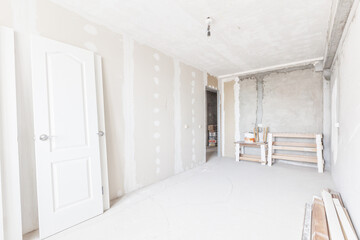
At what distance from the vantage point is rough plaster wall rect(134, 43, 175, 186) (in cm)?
282

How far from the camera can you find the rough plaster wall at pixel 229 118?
198 inches

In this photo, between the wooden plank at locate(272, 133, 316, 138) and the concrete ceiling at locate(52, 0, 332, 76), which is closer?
the concrete ceiling at locate(52, 0, 332, 76)

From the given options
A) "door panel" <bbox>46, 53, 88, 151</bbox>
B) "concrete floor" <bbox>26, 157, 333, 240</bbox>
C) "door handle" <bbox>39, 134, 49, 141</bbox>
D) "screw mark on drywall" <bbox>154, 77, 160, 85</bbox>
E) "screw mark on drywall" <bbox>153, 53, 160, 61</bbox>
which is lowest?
"concrete floor" <bbox>26, 157, 333, 240</bbox>

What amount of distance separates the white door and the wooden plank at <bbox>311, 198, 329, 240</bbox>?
2.28m

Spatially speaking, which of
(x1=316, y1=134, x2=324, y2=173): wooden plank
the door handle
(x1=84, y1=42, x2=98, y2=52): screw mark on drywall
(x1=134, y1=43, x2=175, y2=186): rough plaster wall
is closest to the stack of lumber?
(x1=316, y1=134, x2=324, y2=173): wooden plank

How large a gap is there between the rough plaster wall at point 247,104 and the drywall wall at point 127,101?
4.38ft

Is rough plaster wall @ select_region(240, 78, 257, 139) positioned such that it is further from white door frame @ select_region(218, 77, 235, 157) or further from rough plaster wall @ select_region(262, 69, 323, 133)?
white door frame @ select_region(218, 77, 235, 157)

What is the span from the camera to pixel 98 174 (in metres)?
2.12

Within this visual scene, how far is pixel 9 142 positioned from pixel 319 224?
3.00 metres

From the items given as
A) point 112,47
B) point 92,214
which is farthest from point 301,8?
point 92,214

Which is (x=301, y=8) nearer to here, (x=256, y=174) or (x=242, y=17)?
(x=242, y=17)

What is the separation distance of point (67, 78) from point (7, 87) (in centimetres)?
50

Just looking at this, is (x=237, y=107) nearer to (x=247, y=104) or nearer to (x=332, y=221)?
(x=247, y=104)

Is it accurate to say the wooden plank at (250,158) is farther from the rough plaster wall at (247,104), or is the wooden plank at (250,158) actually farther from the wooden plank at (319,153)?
the wooden plank at (319,153)
